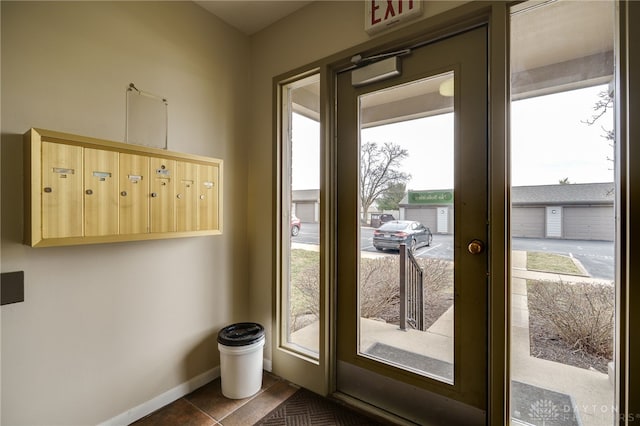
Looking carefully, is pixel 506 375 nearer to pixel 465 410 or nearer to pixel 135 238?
pixel 465 410

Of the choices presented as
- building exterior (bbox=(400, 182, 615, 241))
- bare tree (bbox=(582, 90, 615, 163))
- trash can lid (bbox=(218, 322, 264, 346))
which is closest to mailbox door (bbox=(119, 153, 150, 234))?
trash can lid (bbox=(218, 322, 264, 346))

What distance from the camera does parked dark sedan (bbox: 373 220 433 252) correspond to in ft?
5.39

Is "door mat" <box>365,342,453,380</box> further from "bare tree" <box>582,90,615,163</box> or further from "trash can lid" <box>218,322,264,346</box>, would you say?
"bare tree" <box>582,90,615,163</box>

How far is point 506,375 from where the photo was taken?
4.35 ft

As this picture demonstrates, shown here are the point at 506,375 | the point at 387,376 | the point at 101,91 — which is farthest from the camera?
the point at 387,376

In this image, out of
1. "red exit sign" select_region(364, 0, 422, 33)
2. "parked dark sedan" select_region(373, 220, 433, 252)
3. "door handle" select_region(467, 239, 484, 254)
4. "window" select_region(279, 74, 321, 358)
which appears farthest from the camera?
"window" select_region(279, 74, 321, 358)

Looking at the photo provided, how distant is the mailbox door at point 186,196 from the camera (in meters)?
1.72

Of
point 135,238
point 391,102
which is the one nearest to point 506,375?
point 391,102

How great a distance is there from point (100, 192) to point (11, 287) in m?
0.54

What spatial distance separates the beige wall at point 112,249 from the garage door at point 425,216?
130 centimetres

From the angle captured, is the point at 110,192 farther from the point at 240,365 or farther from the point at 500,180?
the point at 500,180

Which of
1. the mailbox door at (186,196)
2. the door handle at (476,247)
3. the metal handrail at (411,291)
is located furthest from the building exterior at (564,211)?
the mailbox door at (186,196)

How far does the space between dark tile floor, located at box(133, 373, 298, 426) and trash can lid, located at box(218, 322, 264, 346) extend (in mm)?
369

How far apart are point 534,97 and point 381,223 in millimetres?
983
